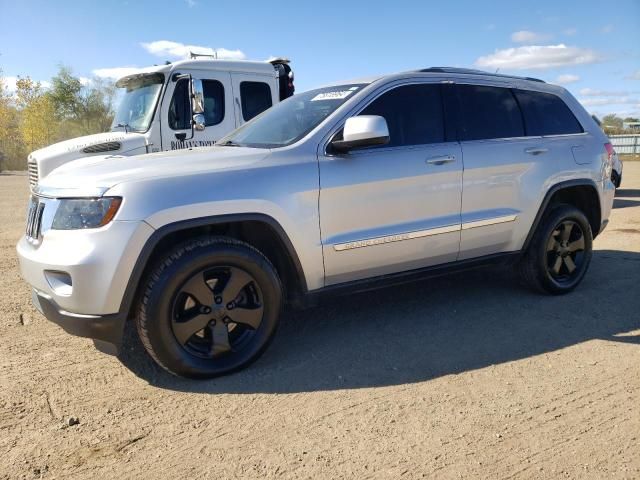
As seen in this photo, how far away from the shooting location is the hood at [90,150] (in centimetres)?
647

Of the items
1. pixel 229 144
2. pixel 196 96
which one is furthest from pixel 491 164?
pixel 196 96

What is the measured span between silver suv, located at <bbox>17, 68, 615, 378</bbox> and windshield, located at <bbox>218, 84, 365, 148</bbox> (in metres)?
0.02

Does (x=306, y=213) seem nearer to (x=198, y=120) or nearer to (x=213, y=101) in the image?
(x=198, y=120)

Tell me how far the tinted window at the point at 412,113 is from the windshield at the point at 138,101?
4057 millimetres

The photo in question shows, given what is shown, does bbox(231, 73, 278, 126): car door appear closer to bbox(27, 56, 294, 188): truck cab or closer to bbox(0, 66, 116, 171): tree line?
bbox(27, 56, 294, 188): truck cab

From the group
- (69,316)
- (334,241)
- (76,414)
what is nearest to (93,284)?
(69,316)

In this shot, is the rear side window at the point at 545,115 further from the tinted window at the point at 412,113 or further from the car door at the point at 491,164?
the tinted window at the point at 412,113

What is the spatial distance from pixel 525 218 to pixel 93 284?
3.40 metres

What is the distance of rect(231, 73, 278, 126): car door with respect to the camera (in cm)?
750

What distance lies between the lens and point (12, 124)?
41500mm

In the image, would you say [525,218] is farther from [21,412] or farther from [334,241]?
[21,412]

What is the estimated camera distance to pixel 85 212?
286 centimetres

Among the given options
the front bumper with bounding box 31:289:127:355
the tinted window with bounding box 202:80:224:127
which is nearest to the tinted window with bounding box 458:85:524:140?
the front bumper with bounding box 31:289:127:355

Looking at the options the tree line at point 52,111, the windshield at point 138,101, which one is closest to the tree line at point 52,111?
the tree line at point 52,111
